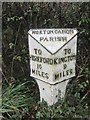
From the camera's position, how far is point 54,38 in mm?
→ 2725

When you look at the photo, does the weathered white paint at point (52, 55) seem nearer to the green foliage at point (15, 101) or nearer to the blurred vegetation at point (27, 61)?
the blurred vegetation at point (27, 61)

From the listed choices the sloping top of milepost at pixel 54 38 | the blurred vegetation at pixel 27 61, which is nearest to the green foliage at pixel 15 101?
the blurred vegetation at pixel 27 61

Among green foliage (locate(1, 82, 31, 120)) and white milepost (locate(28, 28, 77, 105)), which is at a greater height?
white milepost (locate(28, 28, 77, 105))

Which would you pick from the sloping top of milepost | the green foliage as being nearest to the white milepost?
the sloping top of milepost

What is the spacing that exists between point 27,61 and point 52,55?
0.24 meters

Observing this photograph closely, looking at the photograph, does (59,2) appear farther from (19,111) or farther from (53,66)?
(19,111)

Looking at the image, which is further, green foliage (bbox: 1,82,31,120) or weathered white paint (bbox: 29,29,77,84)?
green foliage (bbox: 1,82,31,120)

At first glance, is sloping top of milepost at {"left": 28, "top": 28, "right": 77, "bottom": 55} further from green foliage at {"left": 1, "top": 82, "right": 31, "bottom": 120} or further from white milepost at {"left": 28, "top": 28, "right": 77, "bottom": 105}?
green foliage at {"left": 1, "top": 82, "right": 31, "bottom": 120}

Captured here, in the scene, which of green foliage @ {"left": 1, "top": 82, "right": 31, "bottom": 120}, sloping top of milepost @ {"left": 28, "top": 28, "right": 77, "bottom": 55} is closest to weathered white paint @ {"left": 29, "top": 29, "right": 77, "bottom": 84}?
sloping top of milepost @ {"left": 28, "top": 28, "right": 77, "bottom": 55}

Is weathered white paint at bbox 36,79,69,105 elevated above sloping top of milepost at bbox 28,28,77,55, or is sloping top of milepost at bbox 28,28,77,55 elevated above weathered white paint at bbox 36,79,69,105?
sloping top of milepost at bbox 28,28,77,55

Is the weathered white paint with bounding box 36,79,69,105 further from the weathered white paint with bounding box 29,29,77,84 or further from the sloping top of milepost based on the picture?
the sloping top of milepost

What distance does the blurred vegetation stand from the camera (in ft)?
9.10

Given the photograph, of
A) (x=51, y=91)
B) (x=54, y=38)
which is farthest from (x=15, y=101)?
(x=54, y=38)

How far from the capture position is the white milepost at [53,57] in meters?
2.71
